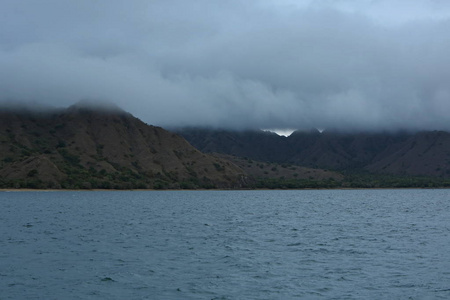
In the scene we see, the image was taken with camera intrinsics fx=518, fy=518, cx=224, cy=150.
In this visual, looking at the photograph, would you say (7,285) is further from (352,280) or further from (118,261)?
(352,280)

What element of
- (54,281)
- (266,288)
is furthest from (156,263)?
(266,288)

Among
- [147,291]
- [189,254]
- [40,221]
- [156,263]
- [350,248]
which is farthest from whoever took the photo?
[40,221]

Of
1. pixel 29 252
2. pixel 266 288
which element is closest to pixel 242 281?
pixel 266 288

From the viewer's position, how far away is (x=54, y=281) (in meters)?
37.8

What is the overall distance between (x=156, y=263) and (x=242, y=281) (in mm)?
9933

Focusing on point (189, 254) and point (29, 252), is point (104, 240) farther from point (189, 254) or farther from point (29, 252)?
point (189, 254)

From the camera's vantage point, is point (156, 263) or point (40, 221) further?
point (40, 221)

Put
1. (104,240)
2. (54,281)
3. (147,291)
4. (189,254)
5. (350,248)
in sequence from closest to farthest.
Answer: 1. (147,291)
2. (54,281)
3. (189,254)
4. (350,248)
5. (104,240)

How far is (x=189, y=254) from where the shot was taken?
50281mm

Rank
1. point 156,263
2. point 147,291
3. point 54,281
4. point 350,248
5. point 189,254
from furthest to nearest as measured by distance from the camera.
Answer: point 350,248
point 189,254
point 156,263
point 54,281
point 147,291

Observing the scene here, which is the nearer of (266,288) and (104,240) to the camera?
(266,288)

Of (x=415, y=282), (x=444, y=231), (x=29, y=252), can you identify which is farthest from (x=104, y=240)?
(x=444, y=231)

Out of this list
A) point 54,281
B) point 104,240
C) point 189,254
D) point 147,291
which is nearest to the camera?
point 147,291

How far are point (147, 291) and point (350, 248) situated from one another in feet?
89.5
